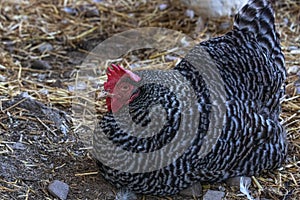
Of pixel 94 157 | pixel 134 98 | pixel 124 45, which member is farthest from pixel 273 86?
pixel 124 45

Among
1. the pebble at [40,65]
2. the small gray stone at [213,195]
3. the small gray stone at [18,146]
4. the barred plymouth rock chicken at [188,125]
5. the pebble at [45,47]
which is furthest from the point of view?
the pebble at [45,47]

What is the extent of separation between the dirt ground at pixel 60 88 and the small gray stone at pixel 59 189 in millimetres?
33

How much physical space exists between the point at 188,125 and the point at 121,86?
416 millimetres

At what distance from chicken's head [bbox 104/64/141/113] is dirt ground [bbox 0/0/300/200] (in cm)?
49

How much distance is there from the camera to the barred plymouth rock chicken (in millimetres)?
3084

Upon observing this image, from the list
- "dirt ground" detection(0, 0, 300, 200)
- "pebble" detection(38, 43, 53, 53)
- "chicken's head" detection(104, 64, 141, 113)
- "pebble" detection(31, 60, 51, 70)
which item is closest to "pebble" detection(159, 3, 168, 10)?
"dirt ground" detection(0, 0, 300, 200)

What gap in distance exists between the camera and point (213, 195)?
3262 millimetres

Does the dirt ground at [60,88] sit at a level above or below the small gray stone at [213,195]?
below

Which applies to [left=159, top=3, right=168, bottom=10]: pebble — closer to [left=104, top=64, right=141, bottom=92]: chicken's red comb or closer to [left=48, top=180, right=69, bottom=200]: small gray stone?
[left=104, top=64, right=141, bottom=92]: chicken's red comb

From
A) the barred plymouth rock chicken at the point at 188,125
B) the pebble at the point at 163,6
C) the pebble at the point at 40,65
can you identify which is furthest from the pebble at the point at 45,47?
the barred plymouth rock chicken at the point at 188,125

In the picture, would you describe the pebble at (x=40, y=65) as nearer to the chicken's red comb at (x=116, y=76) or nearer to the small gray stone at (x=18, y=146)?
the small gray stone at (x=18, y=146)

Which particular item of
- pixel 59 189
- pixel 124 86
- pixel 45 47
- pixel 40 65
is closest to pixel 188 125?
pixel 124 86

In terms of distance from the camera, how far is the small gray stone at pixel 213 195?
10.6 ft

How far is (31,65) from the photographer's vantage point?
4699 mm
